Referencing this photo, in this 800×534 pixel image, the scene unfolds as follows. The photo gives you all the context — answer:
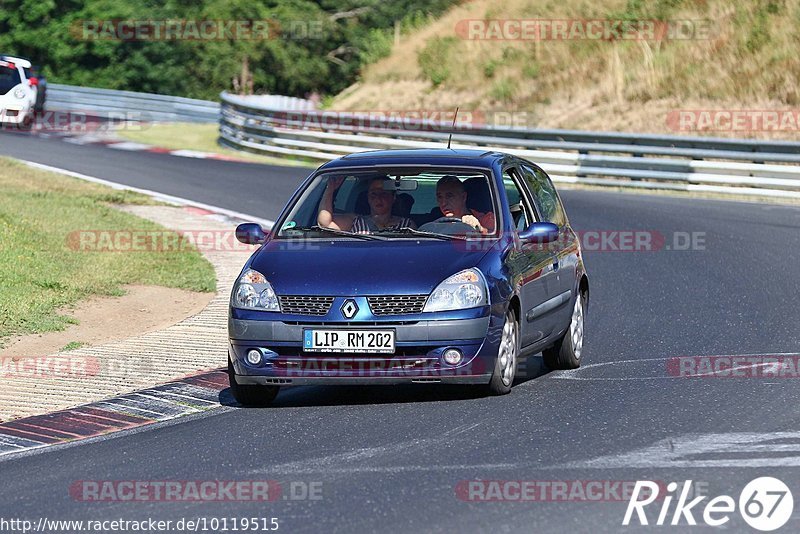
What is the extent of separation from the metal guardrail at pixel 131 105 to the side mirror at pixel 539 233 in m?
32.2

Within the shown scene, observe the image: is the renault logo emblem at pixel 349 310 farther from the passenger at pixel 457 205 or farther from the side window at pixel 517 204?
the side window at pixel 517 204

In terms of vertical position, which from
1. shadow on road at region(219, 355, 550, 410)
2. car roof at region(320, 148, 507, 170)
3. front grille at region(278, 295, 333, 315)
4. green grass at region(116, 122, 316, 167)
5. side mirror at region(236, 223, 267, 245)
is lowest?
green grass at region(116, 122, 316, 167)

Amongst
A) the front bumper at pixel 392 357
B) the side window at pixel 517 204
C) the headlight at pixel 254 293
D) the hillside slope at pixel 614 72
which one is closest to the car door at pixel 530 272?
the side window at pixel 517 204

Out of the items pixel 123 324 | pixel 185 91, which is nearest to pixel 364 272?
pixel 123 324

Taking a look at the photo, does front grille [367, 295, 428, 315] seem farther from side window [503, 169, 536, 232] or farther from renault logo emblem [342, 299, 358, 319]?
side window [503, 169, 536, 232]

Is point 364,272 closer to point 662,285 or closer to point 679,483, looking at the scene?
point 679,483

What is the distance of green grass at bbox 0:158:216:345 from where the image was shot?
12844 mm

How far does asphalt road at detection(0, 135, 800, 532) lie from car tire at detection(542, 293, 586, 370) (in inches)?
6.6

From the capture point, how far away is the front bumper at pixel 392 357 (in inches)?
336

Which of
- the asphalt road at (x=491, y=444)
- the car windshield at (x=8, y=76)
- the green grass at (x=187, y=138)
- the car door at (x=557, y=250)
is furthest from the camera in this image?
the car windshield at (x=8, y=76)

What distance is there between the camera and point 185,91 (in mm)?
57875

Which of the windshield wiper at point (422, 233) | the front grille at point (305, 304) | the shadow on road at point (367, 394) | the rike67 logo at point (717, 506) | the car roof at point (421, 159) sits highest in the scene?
the car roof at point (421, 159)

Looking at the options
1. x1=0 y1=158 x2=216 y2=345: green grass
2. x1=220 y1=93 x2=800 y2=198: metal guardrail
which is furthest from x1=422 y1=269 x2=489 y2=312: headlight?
x1=220 y1=93 x2=800 y2=198: metal guardrail

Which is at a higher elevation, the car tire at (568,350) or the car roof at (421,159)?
the car roof at (421,159)
